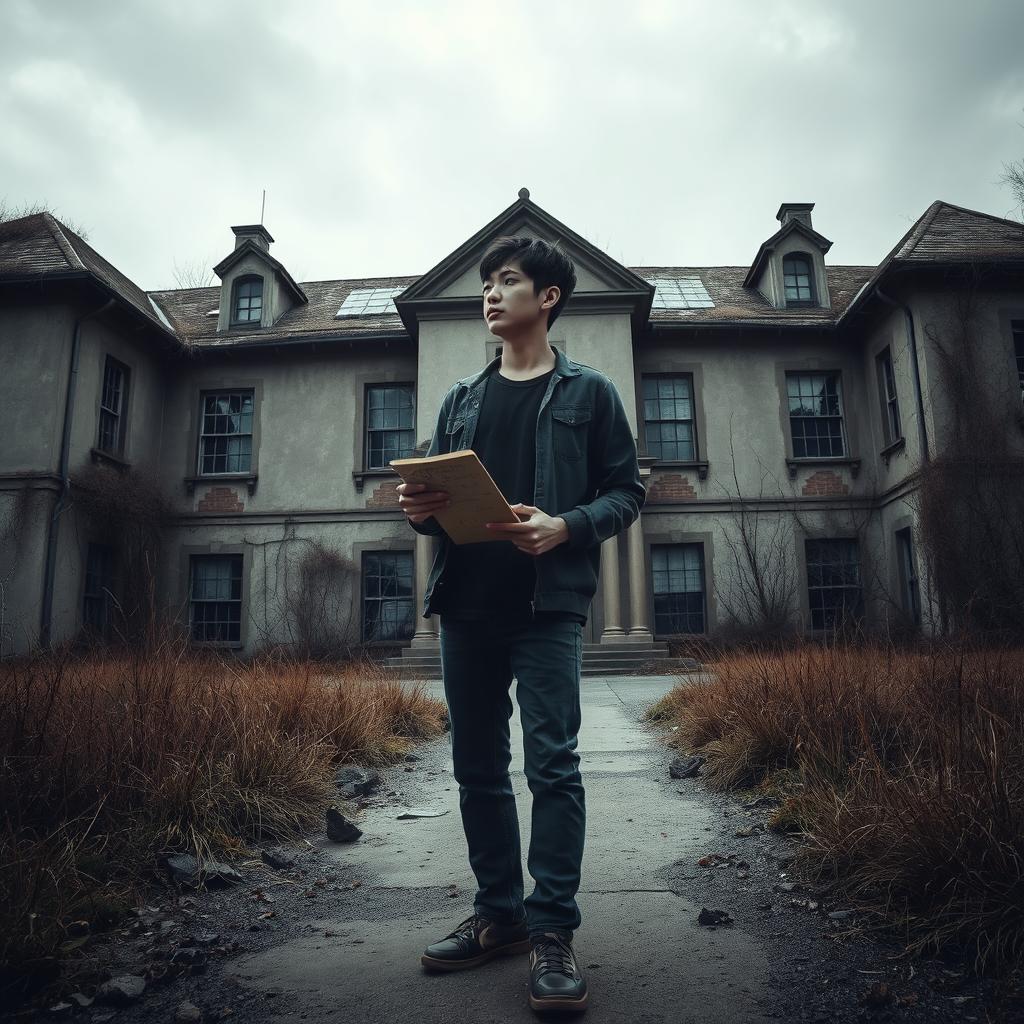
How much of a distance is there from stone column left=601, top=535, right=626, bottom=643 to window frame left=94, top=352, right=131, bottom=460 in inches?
343

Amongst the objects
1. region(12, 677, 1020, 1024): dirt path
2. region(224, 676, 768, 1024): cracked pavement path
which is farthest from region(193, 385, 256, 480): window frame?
region(12, 677, 1020, 1024): dirt path

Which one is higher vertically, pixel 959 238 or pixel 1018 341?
pixel 959 238

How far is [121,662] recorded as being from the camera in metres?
3.98

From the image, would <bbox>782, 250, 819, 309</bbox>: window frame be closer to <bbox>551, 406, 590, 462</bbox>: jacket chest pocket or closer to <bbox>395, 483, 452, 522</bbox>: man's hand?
<bbox>551, 406, 590, 462</bbox>: jacket chest pocket

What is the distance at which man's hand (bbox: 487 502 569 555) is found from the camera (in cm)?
→ 210

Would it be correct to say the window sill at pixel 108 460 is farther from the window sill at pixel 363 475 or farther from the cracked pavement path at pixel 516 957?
the cracked pavement path at pixel 516 957

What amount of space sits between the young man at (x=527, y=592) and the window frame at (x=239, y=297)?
49.7 feet

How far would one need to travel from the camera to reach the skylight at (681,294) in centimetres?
1634

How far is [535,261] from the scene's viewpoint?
244 centimetres

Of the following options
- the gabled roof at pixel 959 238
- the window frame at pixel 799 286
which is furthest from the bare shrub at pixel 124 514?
the gabled roof at pixel 959 238

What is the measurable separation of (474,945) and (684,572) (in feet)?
43.3

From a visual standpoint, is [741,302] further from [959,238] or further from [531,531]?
[531,531]

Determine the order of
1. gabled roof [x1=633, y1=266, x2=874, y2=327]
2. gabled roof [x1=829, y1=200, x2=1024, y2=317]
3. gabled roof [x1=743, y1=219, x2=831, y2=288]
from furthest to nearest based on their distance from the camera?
gabled roof [x1=743, y1=219, x2=831, y2=288] < gabled roof [x1=633, y1=266, x2=874, y2=327] < gabled roof [x1=829, y1=200, x2=1024, y2=317]

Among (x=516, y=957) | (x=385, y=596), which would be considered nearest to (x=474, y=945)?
(x=516, y=957)
